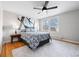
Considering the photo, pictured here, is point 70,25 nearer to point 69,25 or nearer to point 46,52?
point 69,25

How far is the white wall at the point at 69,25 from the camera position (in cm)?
415

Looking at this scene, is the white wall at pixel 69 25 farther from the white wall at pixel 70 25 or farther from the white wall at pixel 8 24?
the white wall at pixel 8 24

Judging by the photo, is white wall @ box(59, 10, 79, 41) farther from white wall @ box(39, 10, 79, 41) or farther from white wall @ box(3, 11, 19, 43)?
white wall @ box(3, 11, 19, 43)

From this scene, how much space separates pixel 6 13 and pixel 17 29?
130 centimetres

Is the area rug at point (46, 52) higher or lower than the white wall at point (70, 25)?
lower

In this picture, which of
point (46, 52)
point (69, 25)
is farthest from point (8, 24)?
point (69, 25)

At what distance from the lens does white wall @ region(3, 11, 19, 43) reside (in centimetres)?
394

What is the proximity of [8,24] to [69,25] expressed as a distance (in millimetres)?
4244

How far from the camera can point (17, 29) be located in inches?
183

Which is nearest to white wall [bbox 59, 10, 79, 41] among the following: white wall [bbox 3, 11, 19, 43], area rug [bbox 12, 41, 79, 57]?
area rug [bbox 12, 41, 79, 57]

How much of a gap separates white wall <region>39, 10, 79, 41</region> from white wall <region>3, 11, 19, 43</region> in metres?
3.60

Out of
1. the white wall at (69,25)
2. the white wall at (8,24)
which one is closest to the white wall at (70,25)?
the white wall at (69,25)

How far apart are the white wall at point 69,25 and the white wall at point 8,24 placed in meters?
3.60

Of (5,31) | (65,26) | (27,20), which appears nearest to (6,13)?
(5,31)
